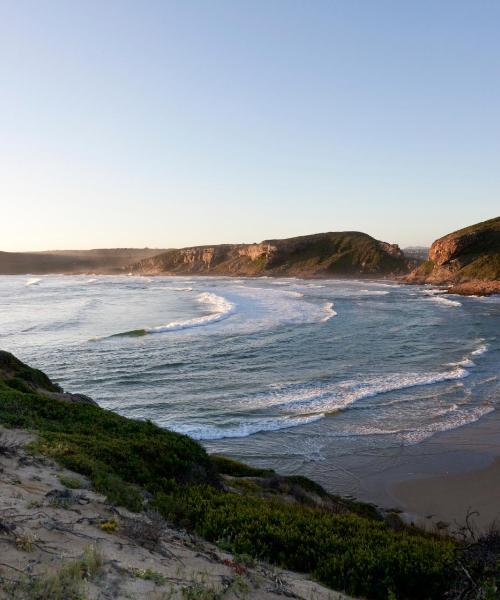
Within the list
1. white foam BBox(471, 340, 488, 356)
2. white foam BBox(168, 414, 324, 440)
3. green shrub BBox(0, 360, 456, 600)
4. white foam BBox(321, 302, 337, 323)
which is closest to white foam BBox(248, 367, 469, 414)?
white foam BBox(168, 414, 324, 440)

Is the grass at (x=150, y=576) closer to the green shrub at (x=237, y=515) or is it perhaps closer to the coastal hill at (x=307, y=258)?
the green shrub at (x=237, y=515)

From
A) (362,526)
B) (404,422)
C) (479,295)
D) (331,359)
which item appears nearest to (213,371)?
(331,359)

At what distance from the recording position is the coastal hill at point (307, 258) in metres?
144

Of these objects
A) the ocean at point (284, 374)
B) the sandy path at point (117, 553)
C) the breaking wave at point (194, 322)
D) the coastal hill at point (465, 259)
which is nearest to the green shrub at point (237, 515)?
the sandy path at point (117, 553)

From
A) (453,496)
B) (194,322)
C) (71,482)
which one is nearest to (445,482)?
(453,496)

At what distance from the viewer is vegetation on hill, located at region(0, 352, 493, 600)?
20.2 ft

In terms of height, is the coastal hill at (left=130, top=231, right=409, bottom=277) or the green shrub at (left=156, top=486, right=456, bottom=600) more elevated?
the coastal hill at (left=130, top=231, right=409, bottom=277)

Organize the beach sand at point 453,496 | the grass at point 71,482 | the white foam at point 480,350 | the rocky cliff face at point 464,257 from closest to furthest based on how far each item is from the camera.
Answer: the grass at point 71,482 < the beach sand at point 453,496 < the white foam at point 480,350 < the rocky cliff face at point 464,257

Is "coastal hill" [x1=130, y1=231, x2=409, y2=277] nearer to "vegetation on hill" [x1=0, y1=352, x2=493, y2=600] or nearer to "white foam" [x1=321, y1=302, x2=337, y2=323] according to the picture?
"white foam" [x1=321, y1=302, x2=337, y2=323]

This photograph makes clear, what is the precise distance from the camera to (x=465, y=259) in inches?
3935

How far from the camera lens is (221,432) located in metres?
17.0

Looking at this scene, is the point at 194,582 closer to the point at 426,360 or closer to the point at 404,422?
the point at 404,422

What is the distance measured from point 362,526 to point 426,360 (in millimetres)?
22229

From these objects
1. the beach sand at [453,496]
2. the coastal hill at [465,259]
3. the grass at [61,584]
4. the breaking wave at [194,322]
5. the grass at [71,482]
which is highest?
the coastal hill at [465,259]
